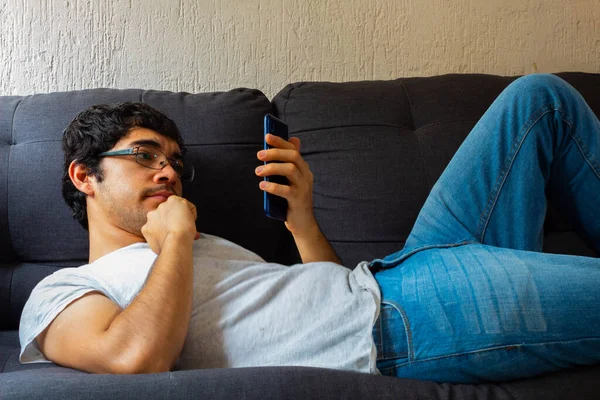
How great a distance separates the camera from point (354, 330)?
3.14 ft

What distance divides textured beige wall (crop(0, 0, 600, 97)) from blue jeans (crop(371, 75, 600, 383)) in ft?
2.55

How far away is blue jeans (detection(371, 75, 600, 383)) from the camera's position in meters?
0.89

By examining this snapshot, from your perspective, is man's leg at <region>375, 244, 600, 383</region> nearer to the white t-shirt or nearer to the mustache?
the white t-shirt

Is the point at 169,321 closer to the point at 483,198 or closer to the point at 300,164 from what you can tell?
the point at 300,164

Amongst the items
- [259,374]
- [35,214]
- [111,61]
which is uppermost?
[111,61]

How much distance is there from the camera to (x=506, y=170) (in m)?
1.10

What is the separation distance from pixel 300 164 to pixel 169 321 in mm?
464

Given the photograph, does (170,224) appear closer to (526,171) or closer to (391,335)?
(391,335)

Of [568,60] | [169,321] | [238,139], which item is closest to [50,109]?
[238,139]

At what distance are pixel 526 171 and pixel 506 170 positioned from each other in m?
0.04

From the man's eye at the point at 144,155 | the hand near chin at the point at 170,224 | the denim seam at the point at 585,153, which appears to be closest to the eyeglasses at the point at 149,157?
the man's eye at the point at 144,155

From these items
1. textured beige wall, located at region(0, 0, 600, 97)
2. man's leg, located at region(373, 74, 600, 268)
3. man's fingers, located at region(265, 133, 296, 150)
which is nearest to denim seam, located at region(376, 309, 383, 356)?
man's leg, located at region(373, 74, 600, 268)

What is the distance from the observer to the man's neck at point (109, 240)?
119 centimetres

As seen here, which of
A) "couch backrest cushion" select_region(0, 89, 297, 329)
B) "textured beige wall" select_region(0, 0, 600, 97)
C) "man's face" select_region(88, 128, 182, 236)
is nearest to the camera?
Answer: "man's face" select_region(88, 128, 182, 236)
